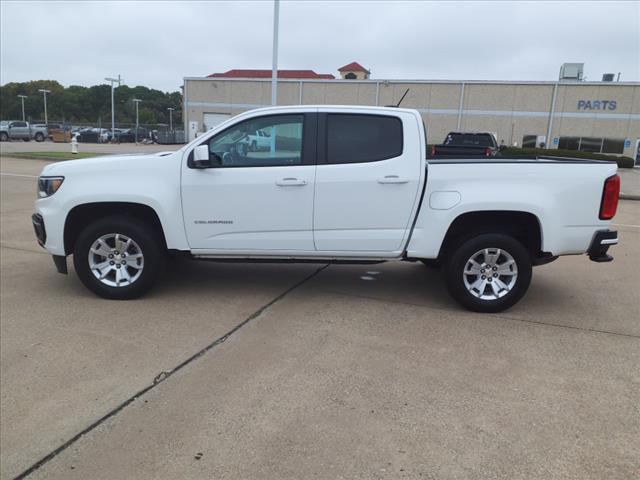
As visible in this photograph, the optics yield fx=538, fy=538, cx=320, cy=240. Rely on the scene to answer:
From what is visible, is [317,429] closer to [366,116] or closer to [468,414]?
[468,414]

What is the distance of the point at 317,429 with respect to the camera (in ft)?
10.2

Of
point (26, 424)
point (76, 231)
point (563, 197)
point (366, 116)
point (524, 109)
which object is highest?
point (524, 109)

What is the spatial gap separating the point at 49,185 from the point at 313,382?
10.9 ft

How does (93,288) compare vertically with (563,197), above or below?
below

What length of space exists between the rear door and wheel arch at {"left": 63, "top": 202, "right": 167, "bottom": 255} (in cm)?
160

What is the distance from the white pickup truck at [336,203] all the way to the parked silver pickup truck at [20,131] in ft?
153

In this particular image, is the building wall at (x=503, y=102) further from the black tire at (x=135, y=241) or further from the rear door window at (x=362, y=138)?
the black tire at (x=135, y=241)

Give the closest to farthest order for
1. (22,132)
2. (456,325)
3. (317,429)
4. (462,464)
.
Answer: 1. (462,464)
2. (317,429)
3. (456,325)
4. (22,132)

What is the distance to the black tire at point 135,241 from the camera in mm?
5129

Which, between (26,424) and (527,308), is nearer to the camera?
(26,424)

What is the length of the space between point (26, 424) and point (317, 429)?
5.63 feet

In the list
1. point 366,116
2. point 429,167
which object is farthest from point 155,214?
point 429,167

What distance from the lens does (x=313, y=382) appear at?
366cm

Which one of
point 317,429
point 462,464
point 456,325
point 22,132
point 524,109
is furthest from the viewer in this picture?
point 22,132
